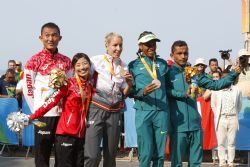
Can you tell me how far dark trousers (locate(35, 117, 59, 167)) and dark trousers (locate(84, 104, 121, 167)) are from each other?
1.52 ft

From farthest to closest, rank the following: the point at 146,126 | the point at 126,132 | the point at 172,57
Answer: the point at 126,132 → the point at 172,57 → the point at 146,126

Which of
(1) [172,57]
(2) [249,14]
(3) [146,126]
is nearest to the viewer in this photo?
(3) [146,126]

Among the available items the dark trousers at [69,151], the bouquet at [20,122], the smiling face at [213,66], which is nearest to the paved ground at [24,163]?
the smiling face at [213,66]

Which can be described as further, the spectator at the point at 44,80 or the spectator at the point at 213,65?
the spectator at the point at 213,65

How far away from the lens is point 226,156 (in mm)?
11664

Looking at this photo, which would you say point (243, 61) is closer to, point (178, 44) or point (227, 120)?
point (178, 44)

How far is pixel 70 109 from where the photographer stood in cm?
688

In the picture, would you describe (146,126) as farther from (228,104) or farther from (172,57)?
(228,104)

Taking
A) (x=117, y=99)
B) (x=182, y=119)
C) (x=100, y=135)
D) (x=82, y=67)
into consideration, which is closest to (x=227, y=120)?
(x=182, y=119)

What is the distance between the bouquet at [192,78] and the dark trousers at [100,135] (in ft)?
3.57

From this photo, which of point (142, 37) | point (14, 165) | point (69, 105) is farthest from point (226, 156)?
point (69, 105)

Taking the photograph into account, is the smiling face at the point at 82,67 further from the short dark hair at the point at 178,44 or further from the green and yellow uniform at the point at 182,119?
the short dark hair at the point at 178,44

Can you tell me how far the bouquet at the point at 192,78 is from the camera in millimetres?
7535

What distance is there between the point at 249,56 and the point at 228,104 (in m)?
4.51
